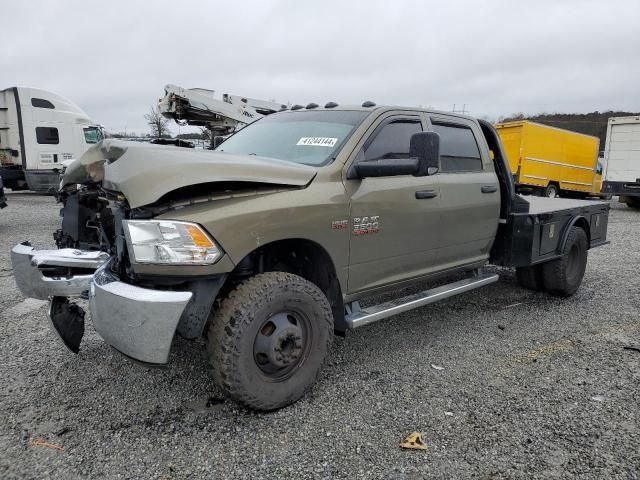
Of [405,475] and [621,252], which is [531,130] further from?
[405,475]

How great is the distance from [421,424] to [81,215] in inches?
112

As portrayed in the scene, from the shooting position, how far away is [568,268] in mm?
5465

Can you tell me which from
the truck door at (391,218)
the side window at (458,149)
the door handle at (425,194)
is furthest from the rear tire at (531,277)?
the door handle at (425,194)

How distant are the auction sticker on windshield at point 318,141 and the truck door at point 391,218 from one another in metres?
0.21

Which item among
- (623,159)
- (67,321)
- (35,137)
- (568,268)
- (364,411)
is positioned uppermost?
(35,137)

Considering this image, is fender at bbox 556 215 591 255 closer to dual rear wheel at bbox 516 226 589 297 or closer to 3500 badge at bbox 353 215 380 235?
dual rear wheel at bbox 516 226 589 297

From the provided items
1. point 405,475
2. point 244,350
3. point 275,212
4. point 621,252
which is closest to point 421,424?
point 405,475

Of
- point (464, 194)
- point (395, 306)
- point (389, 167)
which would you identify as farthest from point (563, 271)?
point (389, 167)

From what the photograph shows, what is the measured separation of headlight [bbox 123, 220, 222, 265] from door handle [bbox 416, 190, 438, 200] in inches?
73.0

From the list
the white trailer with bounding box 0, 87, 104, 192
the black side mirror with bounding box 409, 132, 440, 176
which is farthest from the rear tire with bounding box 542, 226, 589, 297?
the white trailer with bounding box 0, 87, 104, 192

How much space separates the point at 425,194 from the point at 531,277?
2575 millimetres

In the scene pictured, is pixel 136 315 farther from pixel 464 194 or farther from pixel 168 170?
pixel 464 194

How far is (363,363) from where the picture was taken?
3.63 metres

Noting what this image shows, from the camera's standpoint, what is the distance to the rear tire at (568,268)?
5.29m
